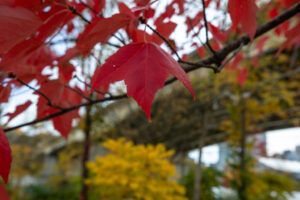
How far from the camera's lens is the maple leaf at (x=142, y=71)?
27cm

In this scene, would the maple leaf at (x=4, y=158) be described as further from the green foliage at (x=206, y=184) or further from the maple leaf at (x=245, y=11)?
the green foliage at (x=206, y=184)

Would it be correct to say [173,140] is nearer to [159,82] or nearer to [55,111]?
[55,111]

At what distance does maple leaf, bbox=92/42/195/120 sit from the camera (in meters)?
0.27

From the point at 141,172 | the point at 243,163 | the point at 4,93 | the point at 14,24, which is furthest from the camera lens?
the point at 243,163

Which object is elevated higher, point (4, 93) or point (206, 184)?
point (4, 93)

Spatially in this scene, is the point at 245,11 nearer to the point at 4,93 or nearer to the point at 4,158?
the point at 4,158

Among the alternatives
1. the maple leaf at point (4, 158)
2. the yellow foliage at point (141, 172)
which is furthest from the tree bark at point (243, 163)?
the maple leaf at point (4, 158)

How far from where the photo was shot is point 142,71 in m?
0.28

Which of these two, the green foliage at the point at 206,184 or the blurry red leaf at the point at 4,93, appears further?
the green foliage at the point at 206,184

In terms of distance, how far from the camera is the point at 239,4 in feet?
1.20

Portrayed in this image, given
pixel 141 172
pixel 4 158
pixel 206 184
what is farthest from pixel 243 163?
pixel 4 158

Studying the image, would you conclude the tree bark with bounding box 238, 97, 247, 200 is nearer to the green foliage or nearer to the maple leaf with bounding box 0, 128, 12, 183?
the green foliage

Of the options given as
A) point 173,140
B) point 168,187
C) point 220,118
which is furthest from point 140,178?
point 220,118

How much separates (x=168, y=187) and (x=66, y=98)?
1.36 metres
